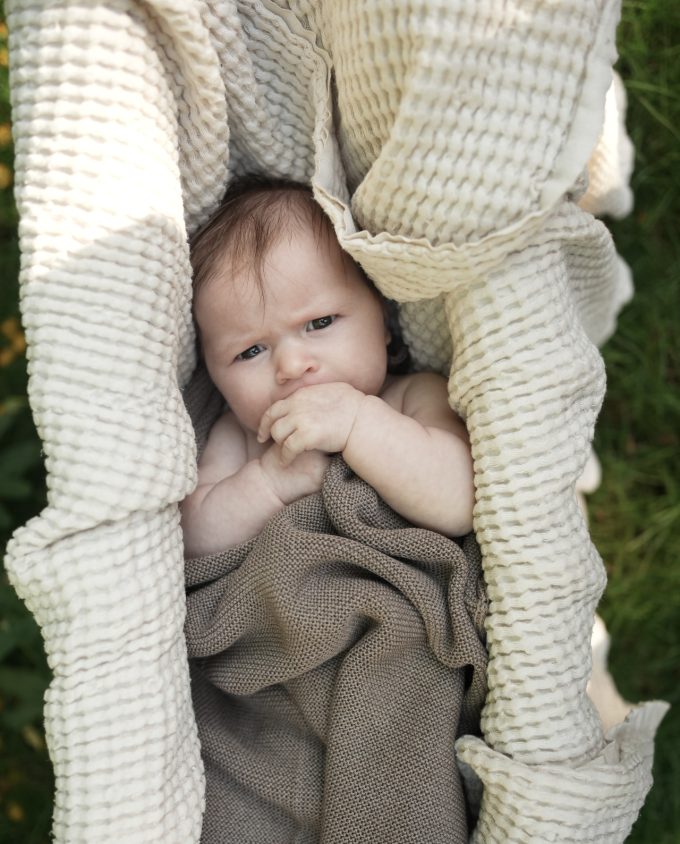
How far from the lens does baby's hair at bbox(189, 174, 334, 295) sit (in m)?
1.45

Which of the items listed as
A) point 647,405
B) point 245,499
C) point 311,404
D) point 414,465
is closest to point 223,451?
point 245,499

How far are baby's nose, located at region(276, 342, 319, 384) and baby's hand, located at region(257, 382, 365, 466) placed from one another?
29 millimetres

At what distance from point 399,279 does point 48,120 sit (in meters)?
0.54

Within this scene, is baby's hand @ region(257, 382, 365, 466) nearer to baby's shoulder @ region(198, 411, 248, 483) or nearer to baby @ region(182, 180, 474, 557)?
baby @ region(182, 180, 474, 557)

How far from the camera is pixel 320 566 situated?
138cm

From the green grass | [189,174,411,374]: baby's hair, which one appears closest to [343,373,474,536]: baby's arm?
[189,174,411,374]: baby's hair

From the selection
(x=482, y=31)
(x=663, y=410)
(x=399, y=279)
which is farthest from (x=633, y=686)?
(x=482, y=31)

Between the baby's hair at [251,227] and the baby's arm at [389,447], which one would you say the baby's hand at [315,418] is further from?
the baby's hair at [251,227]

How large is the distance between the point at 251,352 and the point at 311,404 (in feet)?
0.52

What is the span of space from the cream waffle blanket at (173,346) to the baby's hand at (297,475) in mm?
175

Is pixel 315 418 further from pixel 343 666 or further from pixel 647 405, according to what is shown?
pixel 647 405

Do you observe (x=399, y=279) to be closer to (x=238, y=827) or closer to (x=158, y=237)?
(x=158, y=237)

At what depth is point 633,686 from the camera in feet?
6.67

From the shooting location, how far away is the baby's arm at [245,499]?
1474 millimetres
